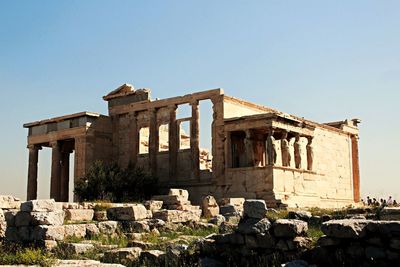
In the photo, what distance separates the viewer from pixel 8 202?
585 inches

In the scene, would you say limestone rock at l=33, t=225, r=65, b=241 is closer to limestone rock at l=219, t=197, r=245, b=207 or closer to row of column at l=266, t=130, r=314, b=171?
limestone rock at l=219, t=197, r=245, b=207

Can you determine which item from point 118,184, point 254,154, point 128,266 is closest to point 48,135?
point 118,184

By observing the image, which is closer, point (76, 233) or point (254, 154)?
point (76, 233)

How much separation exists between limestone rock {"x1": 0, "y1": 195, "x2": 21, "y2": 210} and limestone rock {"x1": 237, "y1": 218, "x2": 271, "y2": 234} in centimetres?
788

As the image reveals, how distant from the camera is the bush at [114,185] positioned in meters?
23.3

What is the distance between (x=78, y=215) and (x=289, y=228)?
788cm

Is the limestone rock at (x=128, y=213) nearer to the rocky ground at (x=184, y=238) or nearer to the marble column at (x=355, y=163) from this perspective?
the rocky ground at (x=184, y=238)

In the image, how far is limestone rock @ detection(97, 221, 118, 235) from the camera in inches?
525

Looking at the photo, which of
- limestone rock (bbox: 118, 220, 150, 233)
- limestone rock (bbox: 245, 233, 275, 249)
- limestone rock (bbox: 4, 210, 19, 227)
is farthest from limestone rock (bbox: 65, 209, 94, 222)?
limestone rock (bbox: 245, 233, 275, 249)

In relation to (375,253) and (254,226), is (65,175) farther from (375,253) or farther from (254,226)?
(375,253)

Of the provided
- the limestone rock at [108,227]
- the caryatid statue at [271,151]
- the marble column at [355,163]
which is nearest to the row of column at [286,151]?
the caryatid statue at [271,151]

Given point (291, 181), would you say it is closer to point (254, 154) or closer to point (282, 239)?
point (254, 154)

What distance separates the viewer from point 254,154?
24.7m

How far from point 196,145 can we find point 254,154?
261 cm
